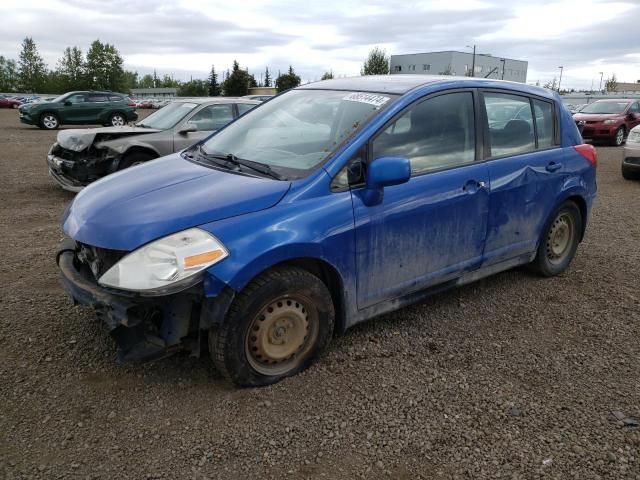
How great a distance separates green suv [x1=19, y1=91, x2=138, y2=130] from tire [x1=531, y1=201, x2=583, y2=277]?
2017cm

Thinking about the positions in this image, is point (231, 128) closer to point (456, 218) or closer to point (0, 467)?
point (456, 218)

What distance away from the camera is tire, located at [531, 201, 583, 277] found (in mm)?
4539

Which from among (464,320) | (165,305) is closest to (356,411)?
(165,305)

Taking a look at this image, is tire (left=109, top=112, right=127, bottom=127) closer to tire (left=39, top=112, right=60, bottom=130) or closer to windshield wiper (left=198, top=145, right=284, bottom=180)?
tire (left=39, top=112, right=60, bottom=130)

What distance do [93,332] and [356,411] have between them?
1.92 meters

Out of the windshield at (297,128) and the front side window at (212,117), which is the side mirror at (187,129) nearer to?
the front side window at (212,117)

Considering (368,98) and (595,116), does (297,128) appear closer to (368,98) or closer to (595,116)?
(368,98)

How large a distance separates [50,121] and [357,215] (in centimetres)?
2229

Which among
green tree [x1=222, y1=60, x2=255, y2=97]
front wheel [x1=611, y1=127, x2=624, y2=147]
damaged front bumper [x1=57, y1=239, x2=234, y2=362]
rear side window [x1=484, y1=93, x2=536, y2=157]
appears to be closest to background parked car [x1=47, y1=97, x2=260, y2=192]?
rear side window [x1=484, y1=93, x2=536, y2=157]

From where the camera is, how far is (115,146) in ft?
24.7

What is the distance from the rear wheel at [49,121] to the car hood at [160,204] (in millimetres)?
21041

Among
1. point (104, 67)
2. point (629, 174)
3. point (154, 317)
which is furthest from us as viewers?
point (104, 67)

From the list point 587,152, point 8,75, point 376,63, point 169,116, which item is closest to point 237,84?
point 376,63

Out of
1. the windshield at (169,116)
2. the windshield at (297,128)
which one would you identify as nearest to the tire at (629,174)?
the windshield at (169,116)
